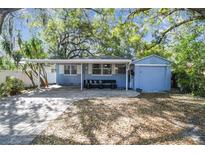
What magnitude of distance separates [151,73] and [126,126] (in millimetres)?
12756

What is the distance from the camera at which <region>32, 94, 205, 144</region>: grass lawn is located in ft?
21.9

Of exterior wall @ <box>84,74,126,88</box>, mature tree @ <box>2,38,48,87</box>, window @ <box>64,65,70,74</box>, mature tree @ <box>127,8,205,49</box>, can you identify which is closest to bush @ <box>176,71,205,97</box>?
mature tree @ <box>127,8,205,49</box>

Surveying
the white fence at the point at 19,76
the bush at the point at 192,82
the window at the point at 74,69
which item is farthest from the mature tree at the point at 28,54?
the bush at the point at 192,82

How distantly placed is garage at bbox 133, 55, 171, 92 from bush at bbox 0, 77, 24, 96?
27.6ft

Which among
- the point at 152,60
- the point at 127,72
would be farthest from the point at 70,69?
the point at 152,60

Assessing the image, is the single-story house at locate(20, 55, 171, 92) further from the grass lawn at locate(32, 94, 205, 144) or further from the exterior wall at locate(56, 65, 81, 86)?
the grass lawn at locate(32, 94, 205, 144)

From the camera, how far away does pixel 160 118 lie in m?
9.22

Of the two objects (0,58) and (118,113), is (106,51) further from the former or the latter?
(118,113)

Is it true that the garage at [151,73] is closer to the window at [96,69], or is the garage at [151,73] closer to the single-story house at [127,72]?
the single-story house at [127,72]

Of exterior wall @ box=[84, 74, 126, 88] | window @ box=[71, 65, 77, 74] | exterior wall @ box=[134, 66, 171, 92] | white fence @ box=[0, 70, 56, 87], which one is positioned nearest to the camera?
white fence @ box=[0, 70, 56, 87]

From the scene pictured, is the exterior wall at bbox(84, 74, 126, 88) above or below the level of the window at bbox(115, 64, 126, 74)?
below

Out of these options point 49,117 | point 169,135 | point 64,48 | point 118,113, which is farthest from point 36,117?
point 64,48

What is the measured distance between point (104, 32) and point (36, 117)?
19.8m

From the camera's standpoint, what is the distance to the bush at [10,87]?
16.0 metres
